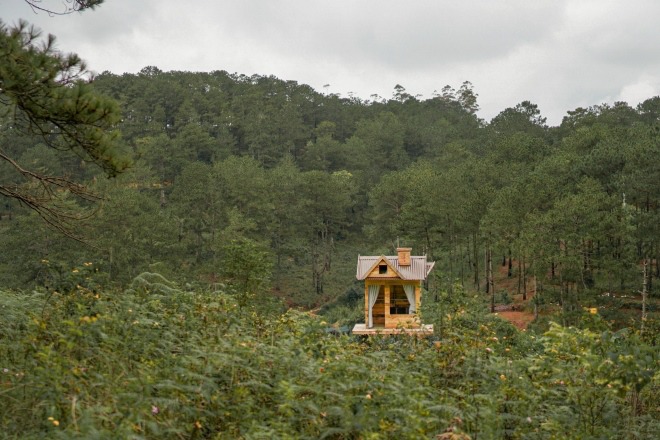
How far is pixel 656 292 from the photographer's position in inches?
983

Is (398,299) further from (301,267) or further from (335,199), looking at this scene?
(301,267)

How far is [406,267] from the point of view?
2011cm

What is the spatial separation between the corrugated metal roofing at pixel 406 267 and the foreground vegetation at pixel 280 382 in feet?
45.6

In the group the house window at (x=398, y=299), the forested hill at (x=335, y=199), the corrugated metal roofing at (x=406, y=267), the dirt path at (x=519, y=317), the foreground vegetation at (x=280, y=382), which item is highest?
the forested hill at (x=335, y=199)

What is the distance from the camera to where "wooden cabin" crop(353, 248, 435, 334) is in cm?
2003

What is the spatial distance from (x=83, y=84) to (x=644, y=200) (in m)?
25.5

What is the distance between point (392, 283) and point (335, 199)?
19511 mm

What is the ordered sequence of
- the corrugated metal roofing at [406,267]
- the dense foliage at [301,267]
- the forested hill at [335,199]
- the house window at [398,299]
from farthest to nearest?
the forested hill at [335,199] → the house window at [398,299] → the corrugated metal roofing at [406,267] → the dense foliage at [301,267]

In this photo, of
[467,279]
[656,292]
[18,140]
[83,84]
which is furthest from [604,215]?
[18,140]

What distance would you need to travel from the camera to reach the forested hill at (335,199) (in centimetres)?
2312

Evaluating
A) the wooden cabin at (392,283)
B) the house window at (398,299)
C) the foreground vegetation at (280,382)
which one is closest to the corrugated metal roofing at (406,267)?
the wooden cabin at (392,283)

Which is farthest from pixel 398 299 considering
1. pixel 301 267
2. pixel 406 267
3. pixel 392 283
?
pixel 301 267

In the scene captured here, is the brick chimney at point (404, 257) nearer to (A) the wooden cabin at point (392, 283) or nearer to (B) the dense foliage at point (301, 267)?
(A) the wooden cabin at point (392, 283)

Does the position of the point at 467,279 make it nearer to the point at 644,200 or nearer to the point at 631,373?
the point at 644,200
